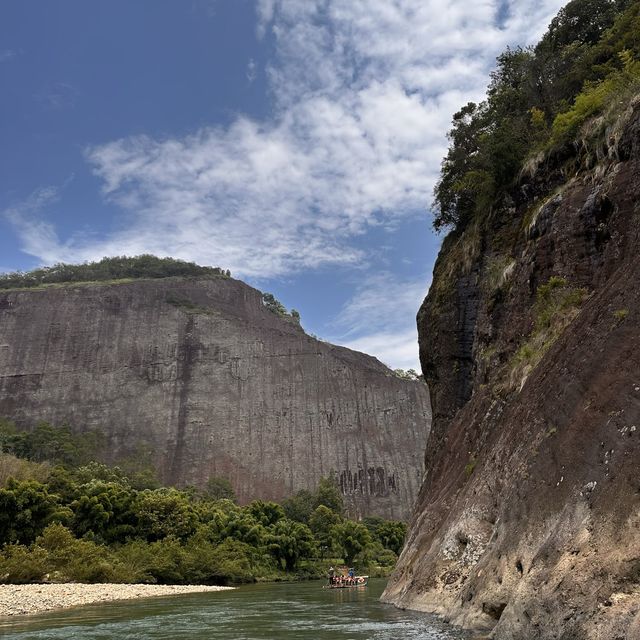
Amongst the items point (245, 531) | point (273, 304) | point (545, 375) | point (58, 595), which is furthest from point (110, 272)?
point (545, 375)

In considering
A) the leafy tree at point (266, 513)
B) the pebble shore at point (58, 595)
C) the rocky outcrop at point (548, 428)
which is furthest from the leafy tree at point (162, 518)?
the rocky outcrop at point (548, 428)

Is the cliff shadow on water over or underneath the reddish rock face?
underneath

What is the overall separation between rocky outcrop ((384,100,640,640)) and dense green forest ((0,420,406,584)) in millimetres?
21441

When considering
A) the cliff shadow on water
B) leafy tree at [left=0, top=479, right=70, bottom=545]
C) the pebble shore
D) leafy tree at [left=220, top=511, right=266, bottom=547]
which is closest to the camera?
the cliff shadow on water

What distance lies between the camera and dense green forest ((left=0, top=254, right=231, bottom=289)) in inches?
4951

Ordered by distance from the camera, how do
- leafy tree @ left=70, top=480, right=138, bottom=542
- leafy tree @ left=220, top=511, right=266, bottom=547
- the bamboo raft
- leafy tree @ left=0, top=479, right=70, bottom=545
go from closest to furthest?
leafy tree @ left=0, top=479, right=70, bottom=545 → the bamboo raft → leafy tree @ left=70, top=480, right=138, bottom=542 → leafy tree @ left=220, top=511, right=266, bottom=547

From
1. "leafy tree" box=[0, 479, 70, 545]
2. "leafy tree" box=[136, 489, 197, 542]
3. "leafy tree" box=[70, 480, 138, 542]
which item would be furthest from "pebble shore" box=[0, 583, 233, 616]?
"leafy tree" box=[136, 489, 197, 542]

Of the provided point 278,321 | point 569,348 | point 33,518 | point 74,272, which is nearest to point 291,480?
point 278,321

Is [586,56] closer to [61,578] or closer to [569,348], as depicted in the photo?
[569,348]

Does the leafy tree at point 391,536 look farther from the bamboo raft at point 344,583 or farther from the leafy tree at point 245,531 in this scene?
the bamboo raft at point 344,583

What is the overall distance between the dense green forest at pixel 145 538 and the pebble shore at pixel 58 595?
293cm

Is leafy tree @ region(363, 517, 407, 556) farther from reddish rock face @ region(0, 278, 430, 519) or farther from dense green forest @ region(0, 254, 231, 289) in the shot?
dense green forest @ region(0, 254, 231, 289)

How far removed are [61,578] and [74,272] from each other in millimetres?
106028

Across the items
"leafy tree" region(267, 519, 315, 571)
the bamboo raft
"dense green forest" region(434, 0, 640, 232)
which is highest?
"dense green forest" region(434, 0, 640, 232)
